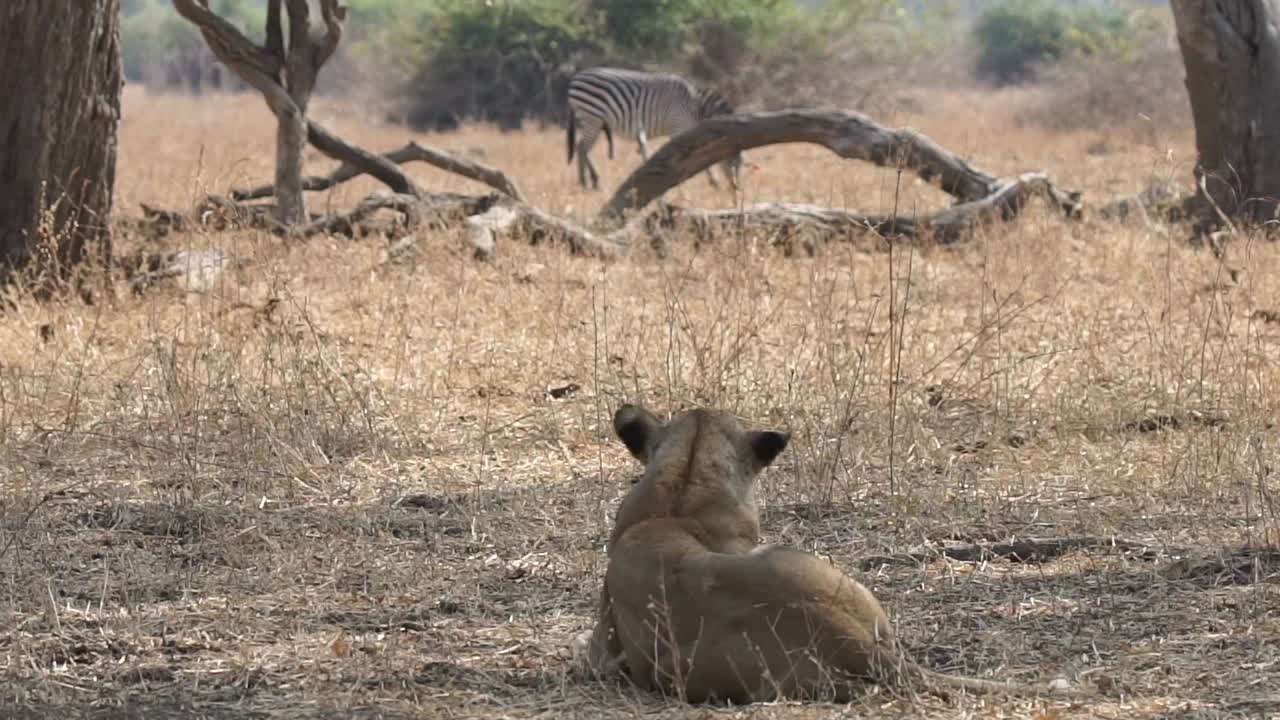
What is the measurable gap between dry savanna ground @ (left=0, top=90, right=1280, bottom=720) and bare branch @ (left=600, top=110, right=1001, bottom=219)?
2081 mm

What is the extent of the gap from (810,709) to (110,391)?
185 inches

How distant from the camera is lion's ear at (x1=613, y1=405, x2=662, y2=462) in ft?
14.9

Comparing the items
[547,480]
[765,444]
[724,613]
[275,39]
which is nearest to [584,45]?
[275,39]

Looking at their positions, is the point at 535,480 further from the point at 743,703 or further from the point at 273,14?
the point at 273,14

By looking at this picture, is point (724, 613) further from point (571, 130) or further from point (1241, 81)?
point (571, 130)

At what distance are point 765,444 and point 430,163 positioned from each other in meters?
9.35

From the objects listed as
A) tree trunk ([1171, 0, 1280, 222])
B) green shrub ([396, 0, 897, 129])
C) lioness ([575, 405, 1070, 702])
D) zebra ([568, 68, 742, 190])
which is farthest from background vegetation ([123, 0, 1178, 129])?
lioness ([575, 405, 1070, 702])

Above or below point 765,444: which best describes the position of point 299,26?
above

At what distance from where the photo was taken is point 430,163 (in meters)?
13.5

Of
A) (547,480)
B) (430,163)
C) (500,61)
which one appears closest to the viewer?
(547,480)

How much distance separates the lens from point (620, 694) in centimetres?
428

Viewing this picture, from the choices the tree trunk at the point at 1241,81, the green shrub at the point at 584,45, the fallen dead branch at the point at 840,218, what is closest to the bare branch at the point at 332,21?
the fallen dead branch at the point at 840,218

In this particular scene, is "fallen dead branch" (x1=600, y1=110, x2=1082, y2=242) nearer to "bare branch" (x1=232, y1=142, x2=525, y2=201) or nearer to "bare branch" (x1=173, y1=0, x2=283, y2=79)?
"bare branch" (x1=232, y1=142, x2=525, y2=201)

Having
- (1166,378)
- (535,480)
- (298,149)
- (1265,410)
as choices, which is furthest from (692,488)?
(298,149)
